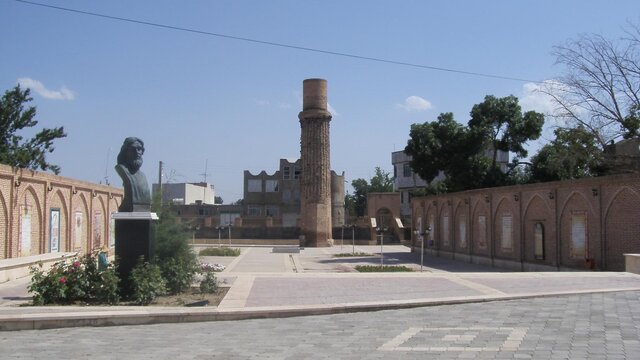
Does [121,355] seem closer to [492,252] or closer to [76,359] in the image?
[76,359]

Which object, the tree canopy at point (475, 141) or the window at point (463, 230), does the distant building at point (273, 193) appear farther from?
the window at point (463, 230)

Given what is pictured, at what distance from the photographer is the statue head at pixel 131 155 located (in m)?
14.2

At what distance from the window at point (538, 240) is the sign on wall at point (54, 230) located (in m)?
19.8

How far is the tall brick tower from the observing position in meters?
52.1

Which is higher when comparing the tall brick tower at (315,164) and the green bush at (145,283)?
the tall brick tower at (315,164)

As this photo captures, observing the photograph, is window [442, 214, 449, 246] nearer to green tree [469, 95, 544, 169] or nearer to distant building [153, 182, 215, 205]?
green tree [469, 95, 544, 169]

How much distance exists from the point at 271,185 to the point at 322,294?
73227 mm

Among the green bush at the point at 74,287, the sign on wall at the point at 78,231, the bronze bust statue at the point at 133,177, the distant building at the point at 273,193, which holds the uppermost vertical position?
the distant building at the point at 273,193

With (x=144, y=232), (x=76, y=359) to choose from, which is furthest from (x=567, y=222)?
(x=76, y=359)

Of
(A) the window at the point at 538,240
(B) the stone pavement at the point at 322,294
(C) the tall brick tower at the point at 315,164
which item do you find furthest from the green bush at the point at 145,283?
(C) the tall brick tower at the point at 315,164

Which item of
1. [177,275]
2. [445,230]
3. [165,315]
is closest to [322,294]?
[177,275]

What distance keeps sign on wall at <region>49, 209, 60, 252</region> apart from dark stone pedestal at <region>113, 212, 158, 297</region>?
49.9 ft

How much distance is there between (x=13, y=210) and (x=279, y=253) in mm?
21717

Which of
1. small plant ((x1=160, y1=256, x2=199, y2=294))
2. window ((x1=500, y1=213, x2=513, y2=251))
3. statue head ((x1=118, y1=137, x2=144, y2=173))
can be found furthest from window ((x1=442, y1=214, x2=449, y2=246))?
statue head ((x1=118, y1=137, x2=144, y2=173))
